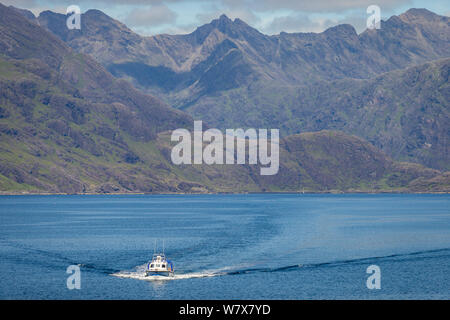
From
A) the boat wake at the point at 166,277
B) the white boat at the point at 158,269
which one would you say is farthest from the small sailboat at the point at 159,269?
→ the boat wake at the point at 166,277

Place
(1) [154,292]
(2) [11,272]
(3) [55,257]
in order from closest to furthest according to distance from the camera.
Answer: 1. (1) [154,292]
2. (2) [11,272]
3. (3) [55,257]

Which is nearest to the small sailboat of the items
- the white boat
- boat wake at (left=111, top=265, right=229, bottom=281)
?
the white boat

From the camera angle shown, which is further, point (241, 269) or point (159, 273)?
point (241, 269)

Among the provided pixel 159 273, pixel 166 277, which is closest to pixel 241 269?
pixel 166 277

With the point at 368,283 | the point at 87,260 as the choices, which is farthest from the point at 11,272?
the point at 368,283

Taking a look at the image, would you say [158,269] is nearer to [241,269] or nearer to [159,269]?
[159,269]

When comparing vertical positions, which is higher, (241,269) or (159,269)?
(159,269)

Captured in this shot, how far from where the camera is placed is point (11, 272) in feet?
510

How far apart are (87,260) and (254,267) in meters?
46.6

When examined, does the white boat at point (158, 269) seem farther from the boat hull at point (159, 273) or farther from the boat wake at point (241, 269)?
the boat wake at point (241, 269)
